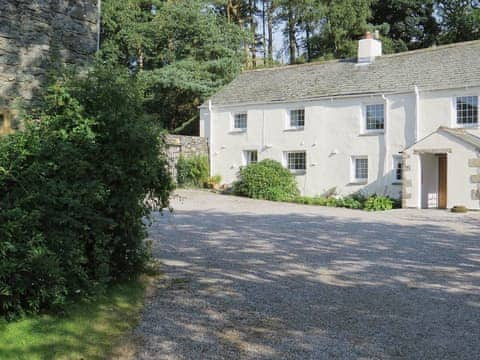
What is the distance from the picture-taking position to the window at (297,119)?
2575cm

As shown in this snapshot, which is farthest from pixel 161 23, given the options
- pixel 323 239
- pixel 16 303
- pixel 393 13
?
pixel 16 303

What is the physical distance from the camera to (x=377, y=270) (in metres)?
8.58

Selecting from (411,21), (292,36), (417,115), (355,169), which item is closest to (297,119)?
(355,169)

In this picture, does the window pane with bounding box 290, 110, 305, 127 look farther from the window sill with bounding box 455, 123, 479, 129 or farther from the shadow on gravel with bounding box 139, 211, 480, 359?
the shadow on gravel with bounding box 139, 211, 480, 359

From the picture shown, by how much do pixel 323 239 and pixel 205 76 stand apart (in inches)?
909

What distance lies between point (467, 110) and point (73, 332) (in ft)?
64.5

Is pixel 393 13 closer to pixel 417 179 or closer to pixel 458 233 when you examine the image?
pixel 417 179

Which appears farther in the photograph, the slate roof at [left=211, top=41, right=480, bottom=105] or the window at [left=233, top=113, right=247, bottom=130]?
the window at [left=233, top=113, right=247, bottom=130]

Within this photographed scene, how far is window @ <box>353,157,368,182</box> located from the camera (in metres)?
23.8

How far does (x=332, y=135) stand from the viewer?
2462cm

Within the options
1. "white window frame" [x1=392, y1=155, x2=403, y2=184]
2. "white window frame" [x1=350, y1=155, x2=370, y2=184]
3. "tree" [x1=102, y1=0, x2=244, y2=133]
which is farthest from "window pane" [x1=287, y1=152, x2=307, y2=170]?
"tree" [x1=102, y1=0, x2=244, y2=133]

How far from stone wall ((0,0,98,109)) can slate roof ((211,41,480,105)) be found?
17424 mm

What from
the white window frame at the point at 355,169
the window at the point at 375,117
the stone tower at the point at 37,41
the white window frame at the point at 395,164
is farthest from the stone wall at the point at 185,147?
the stone tower at the point at 37,41

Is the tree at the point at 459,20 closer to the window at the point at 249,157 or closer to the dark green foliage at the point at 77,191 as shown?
the window at the point at 249,157
